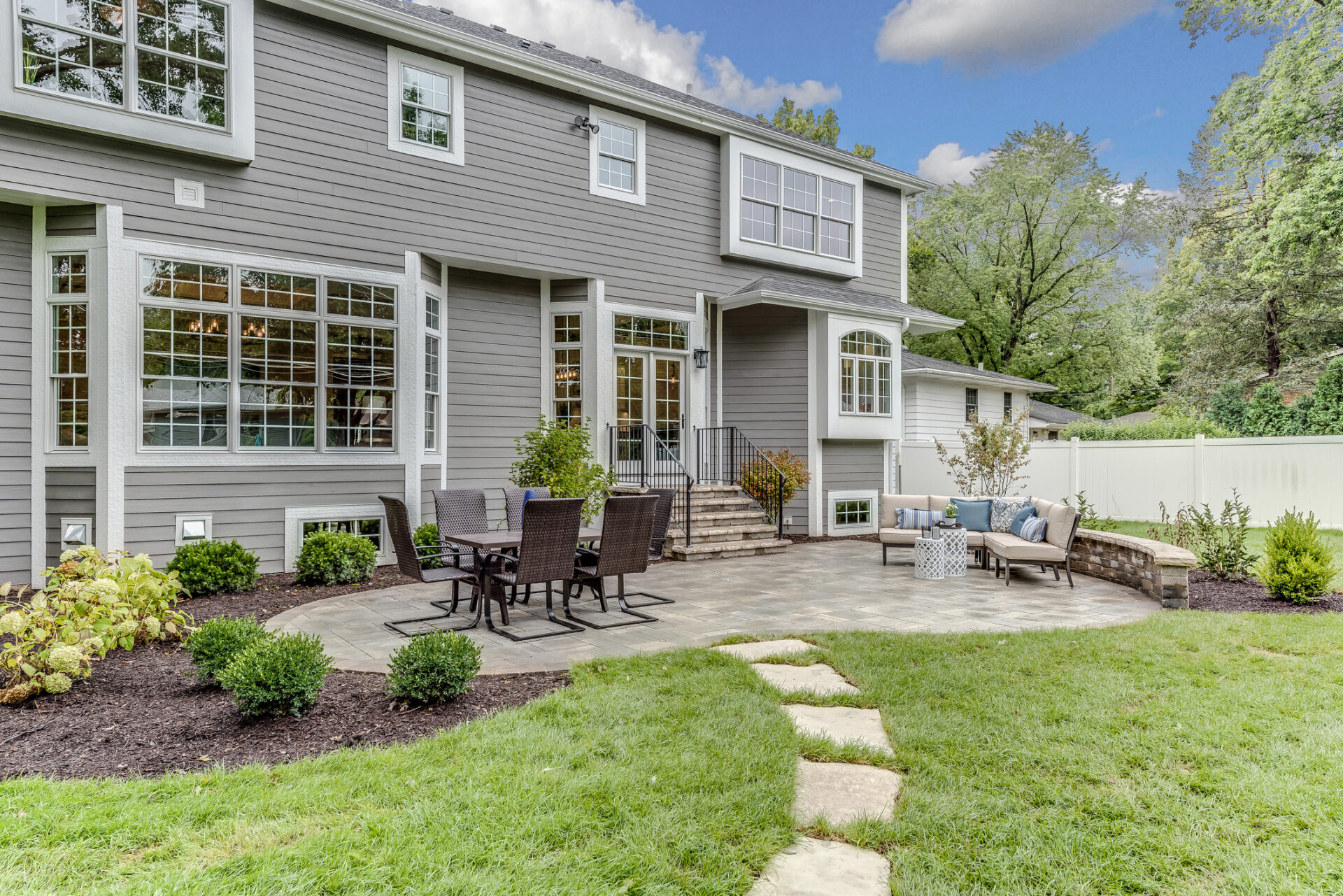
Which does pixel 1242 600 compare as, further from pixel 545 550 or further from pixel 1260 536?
pixel 545 550

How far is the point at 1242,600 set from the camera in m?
6.66

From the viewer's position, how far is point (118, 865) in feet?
7.48

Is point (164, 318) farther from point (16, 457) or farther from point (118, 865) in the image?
point (118, 865)

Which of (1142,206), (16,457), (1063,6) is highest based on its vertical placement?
(1063,6)

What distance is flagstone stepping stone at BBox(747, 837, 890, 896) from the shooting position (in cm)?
226

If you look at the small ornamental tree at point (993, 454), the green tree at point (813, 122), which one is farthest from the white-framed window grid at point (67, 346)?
the green tree at point (813, 122)

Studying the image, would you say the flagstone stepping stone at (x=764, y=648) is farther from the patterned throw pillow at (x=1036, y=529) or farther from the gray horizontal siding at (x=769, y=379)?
the gray horizontal siding at (x=769, y=379)

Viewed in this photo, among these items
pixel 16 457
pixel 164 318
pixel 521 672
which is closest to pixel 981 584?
pixel 521 672

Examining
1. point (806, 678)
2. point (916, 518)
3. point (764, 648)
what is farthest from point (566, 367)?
point (806, 678)

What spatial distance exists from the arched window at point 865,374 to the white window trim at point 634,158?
14.2ft

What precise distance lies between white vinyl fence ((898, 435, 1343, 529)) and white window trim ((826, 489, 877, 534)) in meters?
3.07

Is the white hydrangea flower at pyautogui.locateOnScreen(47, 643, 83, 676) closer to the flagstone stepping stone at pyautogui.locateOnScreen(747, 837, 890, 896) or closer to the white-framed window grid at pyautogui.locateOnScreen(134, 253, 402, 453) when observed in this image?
the flagstone stepping stone at pyautogui.locateOnScreen(747, 837, 890, 896)

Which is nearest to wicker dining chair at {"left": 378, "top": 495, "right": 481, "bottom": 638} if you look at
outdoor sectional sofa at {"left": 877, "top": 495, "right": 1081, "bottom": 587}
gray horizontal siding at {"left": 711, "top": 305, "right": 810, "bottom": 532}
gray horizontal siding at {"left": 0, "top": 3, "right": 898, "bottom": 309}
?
gray horizontal siding at {"left": 0, "top": 3, "right": 898, "bottom": 309}

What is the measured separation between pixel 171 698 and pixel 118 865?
2.01m
